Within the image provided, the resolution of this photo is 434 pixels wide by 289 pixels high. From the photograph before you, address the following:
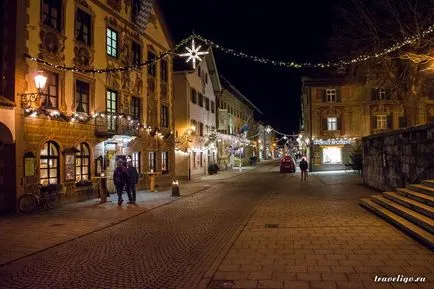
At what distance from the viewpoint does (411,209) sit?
38.8ft

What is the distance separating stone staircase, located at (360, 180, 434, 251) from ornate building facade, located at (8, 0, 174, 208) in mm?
11809

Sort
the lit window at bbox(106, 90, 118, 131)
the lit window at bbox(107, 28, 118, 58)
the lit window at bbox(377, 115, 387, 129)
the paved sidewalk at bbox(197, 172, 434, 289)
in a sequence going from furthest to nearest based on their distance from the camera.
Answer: the lit window at bbox(377, 115, 387, 129)
the lit window at bbox(107, 28, 118, 58)
the lit window at bbox(106, 90, 118, 131)
the paved sidewalk at bbox(197, 172, 434, 289)

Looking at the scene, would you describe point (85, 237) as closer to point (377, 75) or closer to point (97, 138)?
point (97, 138)

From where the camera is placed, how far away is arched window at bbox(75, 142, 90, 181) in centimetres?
1958

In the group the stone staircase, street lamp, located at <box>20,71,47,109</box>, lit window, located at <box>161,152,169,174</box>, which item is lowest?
the stone staircase

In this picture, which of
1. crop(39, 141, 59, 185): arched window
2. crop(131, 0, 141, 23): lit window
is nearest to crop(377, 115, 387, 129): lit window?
crop(131, 0, 141, 23): lit window

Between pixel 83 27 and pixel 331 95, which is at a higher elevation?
pixel 331 95

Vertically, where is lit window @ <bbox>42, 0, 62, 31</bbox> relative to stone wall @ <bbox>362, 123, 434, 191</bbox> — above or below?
above

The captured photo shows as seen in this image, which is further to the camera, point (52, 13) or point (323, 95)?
point (323, 95)

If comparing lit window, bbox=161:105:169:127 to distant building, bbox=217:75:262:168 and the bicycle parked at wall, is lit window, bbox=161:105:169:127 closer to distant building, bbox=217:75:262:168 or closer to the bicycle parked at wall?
the bicycle parked at wall

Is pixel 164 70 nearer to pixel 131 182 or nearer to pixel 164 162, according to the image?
pixel 164 162

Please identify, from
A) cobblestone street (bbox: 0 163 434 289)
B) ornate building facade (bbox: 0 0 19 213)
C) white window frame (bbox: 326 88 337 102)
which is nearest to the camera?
cobblestone street (bbox: 0 163 434 289)

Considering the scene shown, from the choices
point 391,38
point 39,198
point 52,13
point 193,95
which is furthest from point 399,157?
point 193,95

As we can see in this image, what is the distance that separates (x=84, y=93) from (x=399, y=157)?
46.5 ft
